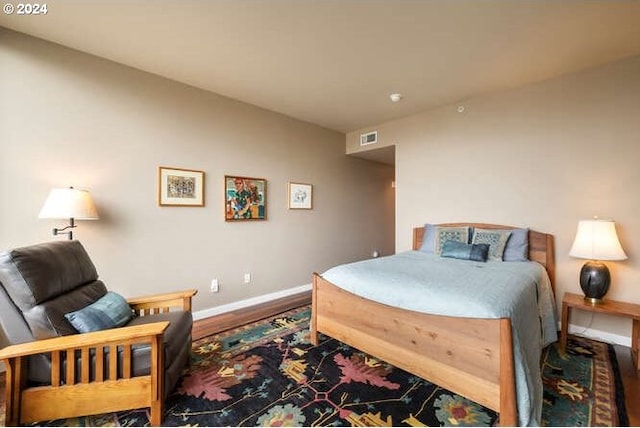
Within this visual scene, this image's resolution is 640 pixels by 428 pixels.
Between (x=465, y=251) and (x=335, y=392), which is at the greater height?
(x=465, y=251)

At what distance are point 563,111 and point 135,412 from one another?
4572mm

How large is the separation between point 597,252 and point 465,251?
1.03 m

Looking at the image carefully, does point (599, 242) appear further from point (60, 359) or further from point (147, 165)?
point (147, 165)

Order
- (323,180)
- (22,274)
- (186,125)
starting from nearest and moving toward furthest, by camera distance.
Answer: (22,274) → (186,125) → (323,180)

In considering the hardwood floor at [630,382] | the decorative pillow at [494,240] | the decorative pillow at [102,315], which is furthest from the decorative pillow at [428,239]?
the decorative pillow at [102,315]

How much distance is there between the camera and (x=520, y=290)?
6.19ft

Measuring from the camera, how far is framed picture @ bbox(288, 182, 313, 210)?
4.05 meters

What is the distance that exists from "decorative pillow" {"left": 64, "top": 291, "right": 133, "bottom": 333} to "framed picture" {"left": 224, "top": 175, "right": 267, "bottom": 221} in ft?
5.22

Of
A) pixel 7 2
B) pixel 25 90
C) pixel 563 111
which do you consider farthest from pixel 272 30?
pixel 563 111

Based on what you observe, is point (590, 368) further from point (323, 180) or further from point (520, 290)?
point (323, 180)

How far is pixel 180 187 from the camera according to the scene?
298 cm

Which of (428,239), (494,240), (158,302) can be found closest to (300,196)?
(428,239)

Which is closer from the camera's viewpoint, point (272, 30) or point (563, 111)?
point (272, 30)

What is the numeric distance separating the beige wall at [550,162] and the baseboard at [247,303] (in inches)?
84.7
